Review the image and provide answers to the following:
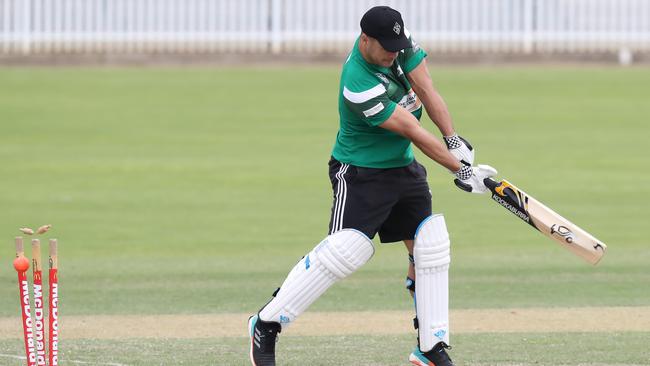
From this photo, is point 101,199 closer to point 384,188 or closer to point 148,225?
point 148,225

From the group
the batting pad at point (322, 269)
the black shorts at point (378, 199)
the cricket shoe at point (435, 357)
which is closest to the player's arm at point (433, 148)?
the black shorts at point (378, 199)

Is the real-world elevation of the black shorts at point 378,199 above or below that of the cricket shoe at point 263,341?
above

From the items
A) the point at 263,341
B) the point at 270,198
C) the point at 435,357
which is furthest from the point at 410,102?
the point at 270,198

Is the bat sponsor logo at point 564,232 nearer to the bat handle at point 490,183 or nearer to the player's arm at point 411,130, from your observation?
the bat handle at point 490,183

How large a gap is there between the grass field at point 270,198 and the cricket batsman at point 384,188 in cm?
54

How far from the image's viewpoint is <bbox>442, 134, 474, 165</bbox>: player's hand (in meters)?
6.54

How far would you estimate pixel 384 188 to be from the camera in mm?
6488

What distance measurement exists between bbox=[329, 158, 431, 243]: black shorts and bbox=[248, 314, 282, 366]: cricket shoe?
557mm

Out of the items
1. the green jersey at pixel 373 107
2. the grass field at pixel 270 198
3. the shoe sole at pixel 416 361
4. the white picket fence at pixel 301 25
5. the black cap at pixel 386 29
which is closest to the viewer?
the black cap at pixel 386 29

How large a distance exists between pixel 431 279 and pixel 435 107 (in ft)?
2.81

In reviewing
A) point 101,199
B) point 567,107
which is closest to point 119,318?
point 101,199

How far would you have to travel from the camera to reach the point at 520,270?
36.6ft

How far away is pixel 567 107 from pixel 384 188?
13.5m

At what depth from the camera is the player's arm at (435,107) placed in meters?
6.55
